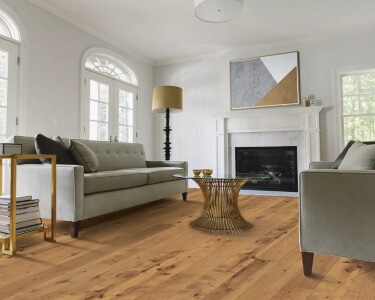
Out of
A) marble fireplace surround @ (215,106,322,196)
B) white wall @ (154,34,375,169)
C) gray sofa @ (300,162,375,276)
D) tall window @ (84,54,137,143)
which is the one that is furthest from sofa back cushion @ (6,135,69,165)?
white wall @ (154,34,375,169)

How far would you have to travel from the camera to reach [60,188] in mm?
2389

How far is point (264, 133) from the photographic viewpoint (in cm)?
518

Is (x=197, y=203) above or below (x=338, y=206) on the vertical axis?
below

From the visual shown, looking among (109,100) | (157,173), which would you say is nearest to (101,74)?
(109,100)

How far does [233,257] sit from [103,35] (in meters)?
4.35

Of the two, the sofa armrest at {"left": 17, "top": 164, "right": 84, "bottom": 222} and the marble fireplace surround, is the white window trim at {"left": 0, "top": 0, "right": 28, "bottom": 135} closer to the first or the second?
the sofa armrest at {"left": 17, "top": 164, "right": 84, "bottom": 222}

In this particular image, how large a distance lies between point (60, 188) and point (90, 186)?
0.24m

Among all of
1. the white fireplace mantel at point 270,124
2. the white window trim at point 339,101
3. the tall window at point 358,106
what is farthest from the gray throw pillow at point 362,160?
the tall window at point 358,106

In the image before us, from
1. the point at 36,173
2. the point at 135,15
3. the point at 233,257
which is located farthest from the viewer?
the point at 135,15

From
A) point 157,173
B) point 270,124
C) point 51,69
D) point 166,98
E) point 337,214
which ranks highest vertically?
point 51,69

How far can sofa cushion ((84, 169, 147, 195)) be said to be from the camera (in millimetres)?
2521

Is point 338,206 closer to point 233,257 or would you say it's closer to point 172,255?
point 233,257

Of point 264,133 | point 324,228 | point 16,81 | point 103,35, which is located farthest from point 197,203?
point 103,35

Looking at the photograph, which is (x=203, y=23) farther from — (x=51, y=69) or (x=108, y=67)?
(x=51, y=69)
